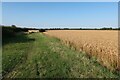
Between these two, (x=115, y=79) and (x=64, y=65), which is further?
(x=64, y=65)

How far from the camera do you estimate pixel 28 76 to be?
10289 millimetres

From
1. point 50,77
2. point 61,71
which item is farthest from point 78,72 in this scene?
point 50,77

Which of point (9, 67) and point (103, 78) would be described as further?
point (9, 67)

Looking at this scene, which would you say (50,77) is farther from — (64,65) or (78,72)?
(64,65)

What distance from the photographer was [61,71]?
434 inches

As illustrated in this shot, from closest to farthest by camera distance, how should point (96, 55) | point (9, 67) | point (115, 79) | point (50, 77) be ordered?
point (115, 79) < point (50, 77) < point (9, 67) < point (96, 55)

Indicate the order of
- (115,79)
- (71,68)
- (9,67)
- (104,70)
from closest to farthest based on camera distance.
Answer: (115,79) → (104,70) → (71,68) → (9,67)

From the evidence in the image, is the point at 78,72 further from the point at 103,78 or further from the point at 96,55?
the point at 96,55

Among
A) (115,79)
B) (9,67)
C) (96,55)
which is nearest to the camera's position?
(115,79)

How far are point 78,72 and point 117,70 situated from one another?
1.81m

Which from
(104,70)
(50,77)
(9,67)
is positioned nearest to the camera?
(50,77)

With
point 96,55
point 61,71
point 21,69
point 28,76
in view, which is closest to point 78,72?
point 61,71

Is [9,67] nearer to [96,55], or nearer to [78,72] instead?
[78,72]

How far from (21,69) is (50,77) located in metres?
2.54
